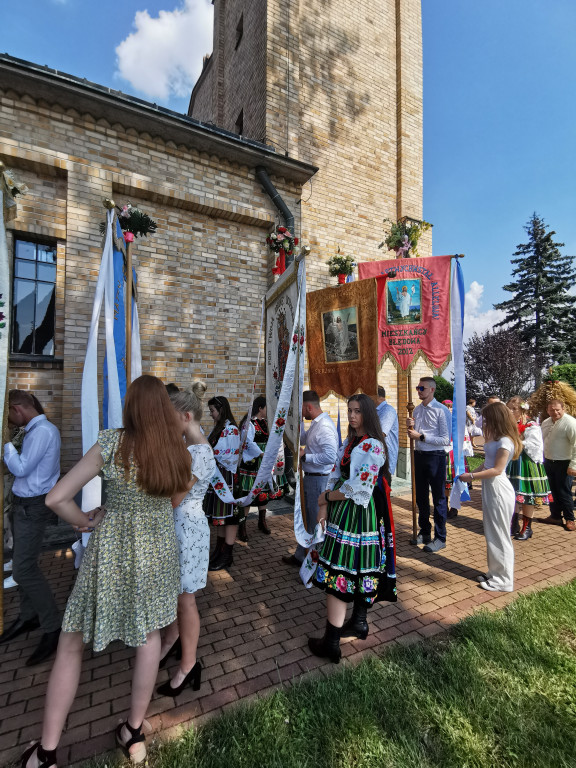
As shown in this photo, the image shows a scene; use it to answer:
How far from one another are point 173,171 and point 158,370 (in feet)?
12.0

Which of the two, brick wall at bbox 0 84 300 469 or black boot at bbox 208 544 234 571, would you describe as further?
brick wall at bbox 0 84 300 469

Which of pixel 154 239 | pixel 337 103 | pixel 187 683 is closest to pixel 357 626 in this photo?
pixel 187 683

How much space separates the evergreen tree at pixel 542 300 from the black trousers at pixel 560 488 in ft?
77.6

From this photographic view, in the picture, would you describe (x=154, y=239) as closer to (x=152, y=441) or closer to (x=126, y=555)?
(x=152, y=441)

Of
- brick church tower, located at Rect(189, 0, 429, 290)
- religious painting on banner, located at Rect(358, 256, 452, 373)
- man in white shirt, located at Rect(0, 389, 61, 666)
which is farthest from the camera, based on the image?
brick church tower, located at Rect(189, 0, 429, 290)

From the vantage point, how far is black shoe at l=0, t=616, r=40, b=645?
3287mm

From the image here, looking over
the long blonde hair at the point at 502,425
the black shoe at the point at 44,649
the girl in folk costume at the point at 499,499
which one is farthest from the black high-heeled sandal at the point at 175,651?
the long blonde hair at the point at 502,425

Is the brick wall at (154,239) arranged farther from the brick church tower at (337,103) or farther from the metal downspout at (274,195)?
the brick church tower at (337,103)

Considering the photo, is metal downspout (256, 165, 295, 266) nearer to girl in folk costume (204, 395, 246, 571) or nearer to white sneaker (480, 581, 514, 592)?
girl in folk costume (204, 395, 246, 571)

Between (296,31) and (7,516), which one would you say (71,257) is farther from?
(296,31)

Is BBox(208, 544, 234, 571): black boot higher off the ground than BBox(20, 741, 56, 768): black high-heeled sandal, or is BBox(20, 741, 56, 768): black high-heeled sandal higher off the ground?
BBox(20, 741, 56, 768): black high-heeled sandal

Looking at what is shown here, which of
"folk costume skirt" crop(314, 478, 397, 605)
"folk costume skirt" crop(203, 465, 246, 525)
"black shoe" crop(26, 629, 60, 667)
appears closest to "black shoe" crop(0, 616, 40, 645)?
"black shoe" crop(26, 629, 60, 667)

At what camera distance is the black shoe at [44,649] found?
2975 millimetres

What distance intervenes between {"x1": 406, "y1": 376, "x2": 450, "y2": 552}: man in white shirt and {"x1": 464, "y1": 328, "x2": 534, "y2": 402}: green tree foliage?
1747cm
